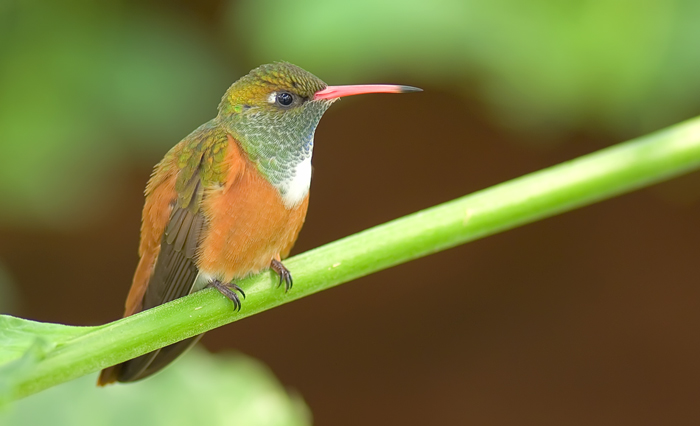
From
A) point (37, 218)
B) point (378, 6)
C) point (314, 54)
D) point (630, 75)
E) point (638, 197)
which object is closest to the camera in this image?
point (378, 6)

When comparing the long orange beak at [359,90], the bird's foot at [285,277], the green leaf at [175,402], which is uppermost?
the long orange beak at [359,90]

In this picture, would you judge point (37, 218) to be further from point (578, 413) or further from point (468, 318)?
point (578, 413)

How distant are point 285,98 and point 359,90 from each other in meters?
0.24

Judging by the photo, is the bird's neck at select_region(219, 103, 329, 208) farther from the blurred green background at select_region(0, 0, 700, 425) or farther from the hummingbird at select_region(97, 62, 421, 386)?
the blurred green background at select_region(0, 0, 700, 425)

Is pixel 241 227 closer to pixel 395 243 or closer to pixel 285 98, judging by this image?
pixel 285 98

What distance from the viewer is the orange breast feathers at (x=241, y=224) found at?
1299mm

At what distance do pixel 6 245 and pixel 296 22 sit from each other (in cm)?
181

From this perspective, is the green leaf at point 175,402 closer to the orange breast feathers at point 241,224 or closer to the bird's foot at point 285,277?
the orange breast feathers at point 241,224

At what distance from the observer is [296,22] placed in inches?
61.6

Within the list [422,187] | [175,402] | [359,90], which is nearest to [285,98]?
[359,90]

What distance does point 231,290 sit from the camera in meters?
1.14

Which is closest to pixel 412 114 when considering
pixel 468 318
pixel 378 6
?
pixel 468 318

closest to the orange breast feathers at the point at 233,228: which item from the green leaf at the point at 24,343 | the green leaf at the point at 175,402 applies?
the green leaf at the point at 24,343

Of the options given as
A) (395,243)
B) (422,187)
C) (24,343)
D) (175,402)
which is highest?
(395,243)
